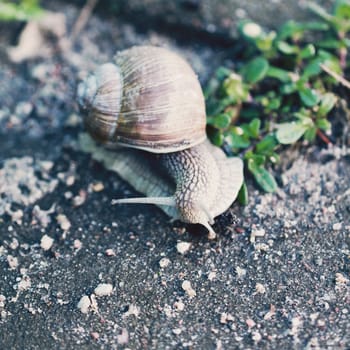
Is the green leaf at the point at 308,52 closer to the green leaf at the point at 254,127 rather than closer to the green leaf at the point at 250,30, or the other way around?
the green leaf at the point at 250,30

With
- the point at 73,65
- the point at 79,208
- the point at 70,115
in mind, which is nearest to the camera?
the point at 79,208

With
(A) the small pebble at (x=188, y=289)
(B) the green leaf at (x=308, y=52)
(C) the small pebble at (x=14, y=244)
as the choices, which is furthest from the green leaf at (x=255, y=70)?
(C) the small pebble at (x=14, y=244)

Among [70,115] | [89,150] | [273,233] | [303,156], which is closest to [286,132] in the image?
[303,156]

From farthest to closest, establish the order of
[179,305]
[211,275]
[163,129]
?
[163,129] < [211,275] < [179,305]

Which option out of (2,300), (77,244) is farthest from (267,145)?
(2,300)

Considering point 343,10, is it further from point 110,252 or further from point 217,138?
point 110,252

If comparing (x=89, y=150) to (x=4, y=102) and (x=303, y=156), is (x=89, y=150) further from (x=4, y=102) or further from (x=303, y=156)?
(x=303, y=156)
